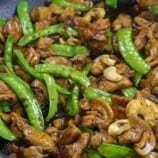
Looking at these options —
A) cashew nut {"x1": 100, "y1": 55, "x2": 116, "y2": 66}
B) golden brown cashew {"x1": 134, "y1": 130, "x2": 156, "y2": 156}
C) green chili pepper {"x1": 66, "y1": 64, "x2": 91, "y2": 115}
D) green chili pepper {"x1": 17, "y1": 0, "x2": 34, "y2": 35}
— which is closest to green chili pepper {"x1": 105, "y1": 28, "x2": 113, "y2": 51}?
cashew nut {"x1": 100, "y1": 55, "x2": 116, "y2": 66}

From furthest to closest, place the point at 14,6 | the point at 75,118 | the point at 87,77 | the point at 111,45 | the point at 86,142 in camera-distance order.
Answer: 1. the point at 14,6
2. the point at 111,45
3. the point at 87,77
4. the point at 75,118
5. the point at 86,142

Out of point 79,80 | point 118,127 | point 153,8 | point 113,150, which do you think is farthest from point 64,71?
point 153,8

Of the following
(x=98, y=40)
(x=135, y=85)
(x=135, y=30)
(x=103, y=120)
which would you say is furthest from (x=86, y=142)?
(x=135, y=30)

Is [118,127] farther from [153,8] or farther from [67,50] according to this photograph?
[153,8]

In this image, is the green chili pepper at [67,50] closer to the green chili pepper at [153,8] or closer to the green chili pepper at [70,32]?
the green chili pepper at [70,32]

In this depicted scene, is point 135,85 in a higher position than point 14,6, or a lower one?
lower

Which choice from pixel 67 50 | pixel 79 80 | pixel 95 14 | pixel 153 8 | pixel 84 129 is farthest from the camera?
pixel 153 8

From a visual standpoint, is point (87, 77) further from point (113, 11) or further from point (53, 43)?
point (113, 11)
